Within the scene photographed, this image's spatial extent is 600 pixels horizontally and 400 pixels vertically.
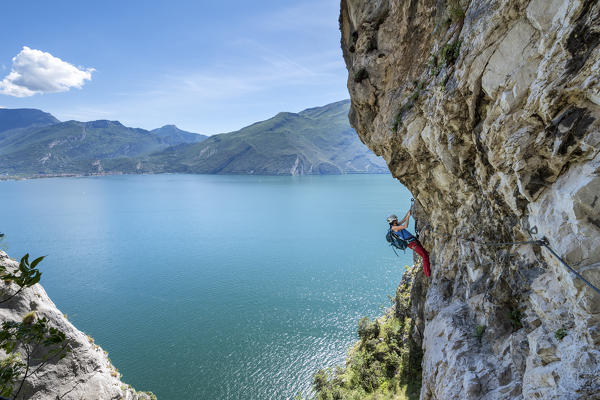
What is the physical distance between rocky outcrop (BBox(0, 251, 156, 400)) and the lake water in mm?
7464

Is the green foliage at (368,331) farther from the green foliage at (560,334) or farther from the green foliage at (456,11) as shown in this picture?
the green foliage at (456,11)

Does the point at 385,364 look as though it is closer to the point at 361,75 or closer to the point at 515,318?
the point at 515,318

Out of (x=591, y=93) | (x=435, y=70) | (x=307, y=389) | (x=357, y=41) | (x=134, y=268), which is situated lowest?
(x=307, y=389)

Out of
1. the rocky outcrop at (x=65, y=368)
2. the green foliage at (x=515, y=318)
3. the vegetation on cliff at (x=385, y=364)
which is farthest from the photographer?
the vegetation on cliff at (x=385, y=364)

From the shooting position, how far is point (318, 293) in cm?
3341

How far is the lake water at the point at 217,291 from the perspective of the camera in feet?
74.7

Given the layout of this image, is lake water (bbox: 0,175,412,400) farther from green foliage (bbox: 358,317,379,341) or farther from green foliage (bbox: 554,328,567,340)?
green foliage (bbox: 554,328,567,340)

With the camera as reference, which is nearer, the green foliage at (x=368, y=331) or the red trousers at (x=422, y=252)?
the red trousers at (x=422, y=252)

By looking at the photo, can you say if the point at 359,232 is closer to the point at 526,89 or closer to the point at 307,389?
the point at 307,389

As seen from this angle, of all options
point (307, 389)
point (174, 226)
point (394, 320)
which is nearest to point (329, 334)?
point (307, 389)

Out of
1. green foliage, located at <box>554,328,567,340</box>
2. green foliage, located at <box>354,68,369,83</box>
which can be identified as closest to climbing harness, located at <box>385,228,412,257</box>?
green foliage, located at <box>354,68,369,83</box>

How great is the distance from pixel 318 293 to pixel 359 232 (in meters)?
23.0

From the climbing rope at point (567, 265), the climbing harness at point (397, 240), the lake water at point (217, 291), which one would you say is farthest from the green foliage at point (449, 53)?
the lake water at point (217, 291)

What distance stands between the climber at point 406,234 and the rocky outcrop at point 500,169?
3.03ft
